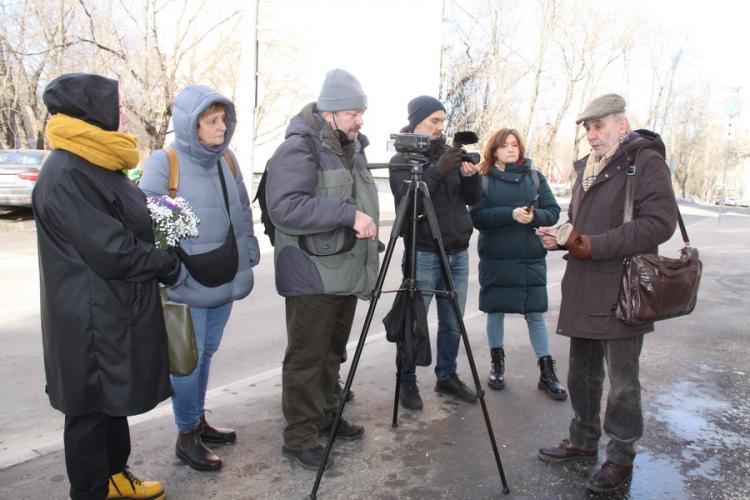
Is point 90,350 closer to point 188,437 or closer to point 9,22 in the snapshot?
point 188,437

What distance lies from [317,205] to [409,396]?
1618 mm

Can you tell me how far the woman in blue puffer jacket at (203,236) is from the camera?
2.85 meters

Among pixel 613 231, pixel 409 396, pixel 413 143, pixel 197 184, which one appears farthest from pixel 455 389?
pixel 197 184

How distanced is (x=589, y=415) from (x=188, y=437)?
6.86 feet

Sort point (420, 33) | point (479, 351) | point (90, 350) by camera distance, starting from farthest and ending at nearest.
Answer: point (420, 33) < point (479, 351) < point (90, 350)

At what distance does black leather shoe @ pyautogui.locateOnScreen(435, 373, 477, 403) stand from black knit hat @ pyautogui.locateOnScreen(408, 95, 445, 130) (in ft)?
5.64

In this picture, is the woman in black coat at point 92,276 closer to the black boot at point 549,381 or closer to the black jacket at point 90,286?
the black jacket at point 90,286

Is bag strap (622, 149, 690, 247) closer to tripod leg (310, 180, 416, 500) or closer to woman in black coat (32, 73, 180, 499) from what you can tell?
tripod leg (310, 180, 416, 500)

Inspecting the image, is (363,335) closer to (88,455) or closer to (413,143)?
(413,143)

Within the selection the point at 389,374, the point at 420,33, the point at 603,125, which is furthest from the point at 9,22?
the point at 603,125

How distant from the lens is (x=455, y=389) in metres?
4.04

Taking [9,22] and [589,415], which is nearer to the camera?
[589,415]

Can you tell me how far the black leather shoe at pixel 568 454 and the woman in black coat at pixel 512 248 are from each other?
968 mm

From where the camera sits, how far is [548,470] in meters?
3.10
